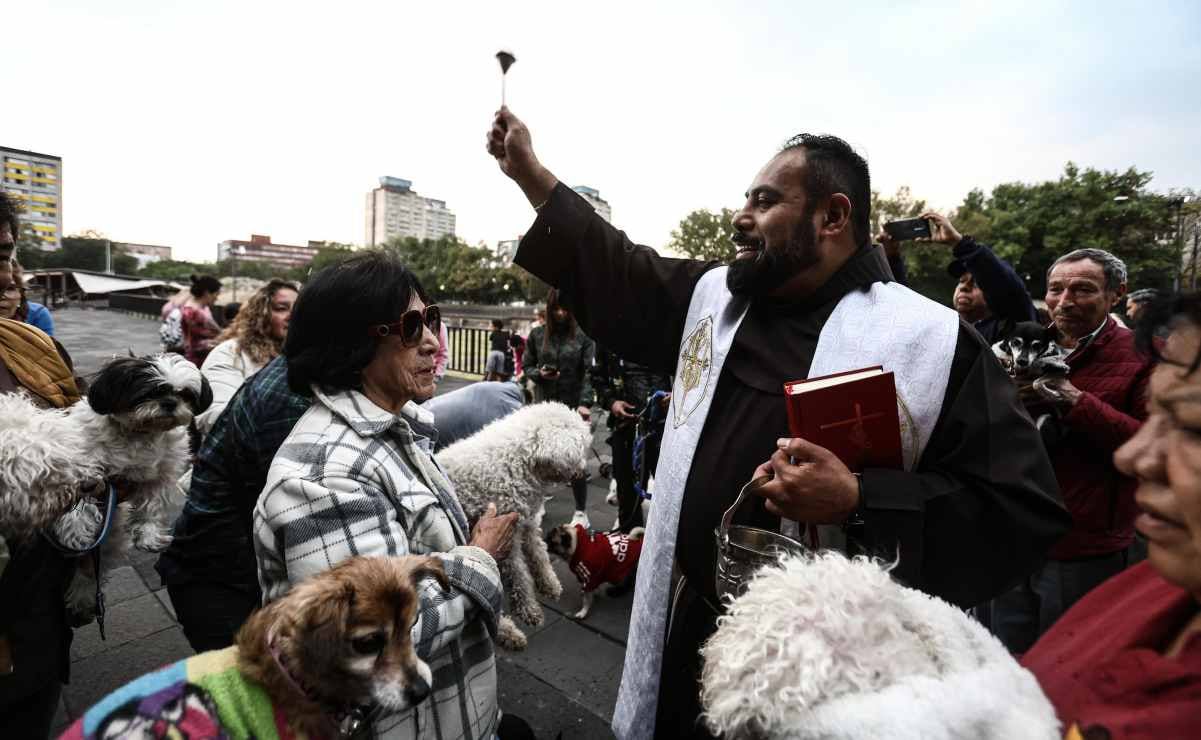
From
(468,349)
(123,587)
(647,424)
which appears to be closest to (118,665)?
(123,587)

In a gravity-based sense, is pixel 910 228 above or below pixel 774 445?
above

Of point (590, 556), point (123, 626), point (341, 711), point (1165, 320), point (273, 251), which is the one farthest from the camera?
point (273, 251)

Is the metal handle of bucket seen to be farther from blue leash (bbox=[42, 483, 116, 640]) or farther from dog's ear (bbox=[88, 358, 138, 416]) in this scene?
dog's ear (bbox=[88, 358, 138, 416])

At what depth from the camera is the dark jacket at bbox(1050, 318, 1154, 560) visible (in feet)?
8.21

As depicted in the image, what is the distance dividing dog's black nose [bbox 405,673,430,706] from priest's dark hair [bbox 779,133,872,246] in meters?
1.77

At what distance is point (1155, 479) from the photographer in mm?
746

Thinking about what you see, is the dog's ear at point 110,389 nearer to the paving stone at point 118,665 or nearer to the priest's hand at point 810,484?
the paving stone at point 118,665

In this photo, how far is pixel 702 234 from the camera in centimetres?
5241

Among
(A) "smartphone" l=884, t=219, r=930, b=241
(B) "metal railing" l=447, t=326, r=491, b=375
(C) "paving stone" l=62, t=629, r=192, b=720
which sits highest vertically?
(A) "smartphone" l=884, t=219, r=930, b=241

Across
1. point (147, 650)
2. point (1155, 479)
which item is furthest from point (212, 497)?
point (1155, 479)

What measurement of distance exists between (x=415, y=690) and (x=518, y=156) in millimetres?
1620

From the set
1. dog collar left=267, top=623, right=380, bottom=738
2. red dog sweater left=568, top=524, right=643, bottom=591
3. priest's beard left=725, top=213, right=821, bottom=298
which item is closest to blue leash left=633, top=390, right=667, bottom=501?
red dog sweater left=568, top=524, right=643, bottom=591

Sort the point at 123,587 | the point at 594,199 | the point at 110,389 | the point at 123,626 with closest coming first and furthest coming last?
the point at 110,389 < the point at 123,626 < the point at 123,587 < the point at 594,199

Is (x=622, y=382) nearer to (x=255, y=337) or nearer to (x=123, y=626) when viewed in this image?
(x=255, y=337)
